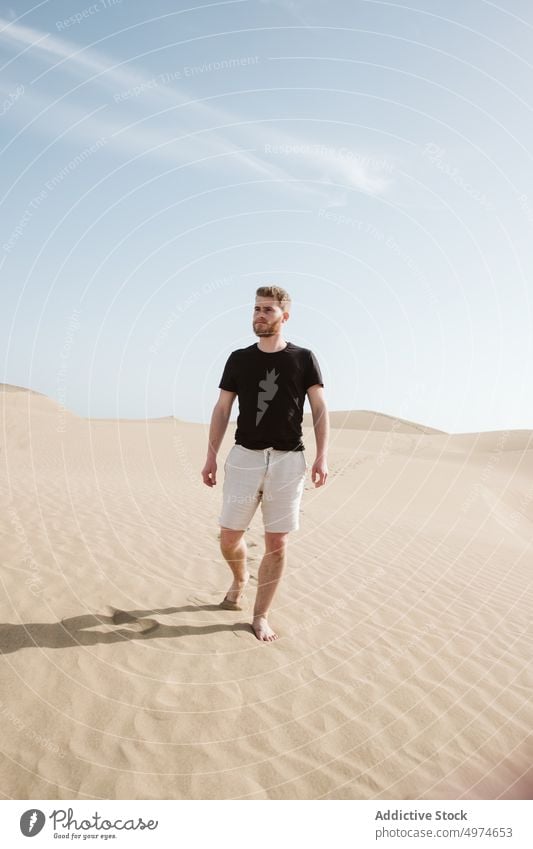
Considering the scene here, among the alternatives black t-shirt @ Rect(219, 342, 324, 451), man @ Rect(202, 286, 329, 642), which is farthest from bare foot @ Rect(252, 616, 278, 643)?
black t-shirt @ Rect(219, 342, 324, 451)

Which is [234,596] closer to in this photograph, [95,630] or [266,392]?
[95,630]

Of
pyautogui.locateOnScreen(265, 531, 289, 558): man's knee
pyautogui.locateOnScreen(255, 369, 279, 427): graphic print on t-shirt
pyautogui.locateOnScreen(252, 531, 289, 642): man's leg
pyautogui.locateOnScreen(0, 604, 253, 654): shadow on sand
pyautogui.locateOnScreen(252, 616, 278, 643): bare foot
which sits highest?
pyautogui.locateOnScreen(255, 369, 279, 427): graphic print on t-shirt

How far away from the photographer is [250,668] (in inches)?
162

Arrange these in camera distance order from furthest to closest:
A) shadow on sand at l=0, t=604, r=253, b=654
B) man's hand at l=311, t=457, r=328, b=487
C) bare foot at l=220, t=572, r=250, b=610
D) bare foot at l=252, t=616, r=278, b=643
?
1. bare foot at l=220, t=572, r=250, b=610
2. bare foot at l=252, t=616, r=278, b=643
3. man's hand at l=311, t=457, r=328, b=487
4. shadow on sand at l=0, t=604, r=253, b=654

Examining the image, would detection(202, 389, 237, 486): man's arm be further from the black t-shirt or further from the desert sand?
the desert sand

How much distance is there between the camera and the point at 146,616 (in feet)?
16.0

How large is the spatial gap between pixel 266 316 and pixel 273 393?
644 millimetres

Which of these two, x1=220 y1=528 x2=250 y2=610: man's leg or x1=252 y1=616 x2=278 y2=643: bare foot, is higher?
x1=220 y1=528 x2=250 y2=610: man's leg

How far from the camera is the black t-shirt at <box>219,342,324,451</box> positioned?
4.30m

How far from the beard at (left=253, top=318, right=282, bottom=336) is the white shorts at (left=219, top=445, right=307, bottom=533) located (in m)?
0.98

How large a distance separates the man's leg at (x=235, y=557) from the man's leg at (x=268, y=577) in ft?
0.86

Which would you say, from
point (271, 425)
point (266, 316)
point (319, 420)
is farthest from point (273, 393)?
point (266, 316)

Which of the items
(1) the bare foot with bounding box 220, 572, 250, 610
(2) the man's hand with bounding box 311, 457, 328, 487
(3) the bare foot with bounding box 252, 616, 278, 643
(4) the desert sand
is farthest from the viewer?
(1) the bare foot with bounding box 220, 572, 250, 610

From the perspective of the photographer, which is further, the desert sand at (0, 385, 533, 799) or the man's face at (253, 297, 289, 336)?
the man's face at (253, 297, 289, 336)
